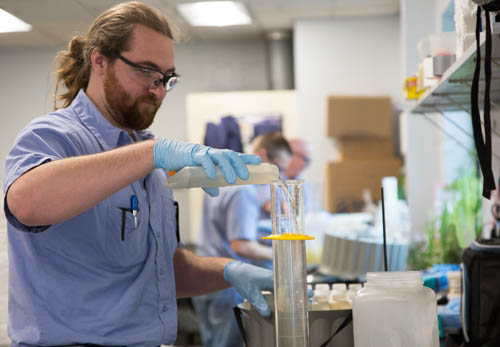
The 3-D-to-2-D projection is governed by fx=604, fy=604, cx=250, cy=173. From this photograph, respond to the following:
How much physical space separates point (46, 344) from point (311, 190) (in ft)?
14.1

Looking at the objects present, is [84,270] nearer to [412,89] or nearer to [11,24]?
[11,24]

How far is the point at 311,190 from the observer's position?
550cm

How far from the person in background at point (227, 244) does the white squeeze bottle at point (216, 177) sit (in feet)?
6.93

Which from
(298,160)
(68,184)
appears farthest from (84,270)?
(298,160)

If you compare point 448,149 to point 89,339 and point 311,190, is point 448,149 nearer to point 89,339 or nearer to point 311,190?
point 311,190

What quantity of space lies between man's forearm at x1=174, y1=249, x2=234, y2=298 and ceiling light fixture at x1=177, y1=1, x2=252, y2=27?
11.0 feet

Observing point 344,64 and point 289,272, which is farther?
point 344,64

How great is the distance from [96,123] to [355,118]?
13.3 feet

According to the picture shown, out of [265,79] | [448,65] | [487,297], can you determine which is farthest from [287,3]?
[487,297]

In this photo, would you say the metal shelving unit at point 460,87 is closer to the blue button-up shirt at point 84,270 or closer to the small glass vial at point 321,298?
the small glass vial at point 321,298

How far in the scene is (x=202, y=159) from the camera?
1.18 metres

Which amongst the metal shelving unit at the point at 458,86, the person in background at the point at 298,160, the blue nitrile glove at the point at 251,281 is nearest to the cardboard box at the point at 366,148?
the person in background at the point at 298,160

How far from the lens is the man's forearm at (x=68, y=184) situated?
116cm

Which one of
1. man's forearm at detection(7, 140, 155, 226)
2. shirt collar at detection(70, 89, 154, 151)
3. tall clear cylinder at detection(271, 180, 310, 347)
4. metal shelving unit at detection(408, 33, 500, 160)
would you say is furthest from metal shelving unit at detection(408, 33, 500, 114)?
shirt collar at detection(70, 89, 154, 151)
